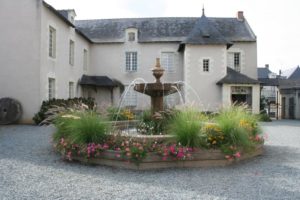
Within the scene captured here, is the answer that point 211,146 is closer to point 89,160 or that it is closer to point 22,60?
point 89,160

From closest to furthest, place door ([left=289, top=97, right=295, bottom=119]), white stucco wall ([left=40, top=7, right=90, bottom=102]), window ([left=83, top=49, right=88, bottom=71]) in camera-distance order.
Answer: white stucco wall ([left=40, top=7, right=90, bottom=102]), window ([left=83, top=49, right=88, bottom=71]), door ([left=289, top=97, right=295, bottom=119])

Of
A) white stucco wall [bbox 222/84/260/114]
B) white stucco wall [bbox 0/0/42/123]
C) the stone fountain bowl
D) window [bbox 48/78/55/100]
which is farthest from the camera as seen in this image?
white stucco wall [bbox 222/84/260/114]

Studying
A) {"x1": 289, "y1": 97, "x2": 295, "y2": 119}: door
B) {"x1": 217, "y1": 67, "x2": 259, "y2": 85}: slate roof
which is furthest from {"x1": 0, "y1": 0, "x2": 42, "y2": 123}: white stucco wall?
{"x1": 289, "y1": 97, "x2": 295, "y2": 119}: door

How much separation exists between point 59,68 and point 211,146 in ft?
38.9

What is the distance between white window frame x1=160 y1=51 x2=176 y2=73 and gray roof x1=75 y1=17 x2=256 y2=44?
0.98 meters

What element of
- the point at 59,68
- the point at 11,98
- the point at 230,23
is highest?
the point at 230,23

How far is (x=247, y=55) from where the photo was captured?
23.2 metres

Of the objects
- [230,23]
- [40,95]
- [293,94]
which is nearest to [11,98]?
[40,95]

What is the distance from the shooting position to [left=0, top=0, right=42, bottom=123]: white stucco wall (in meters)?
13.8

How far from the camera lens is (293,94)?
26.2 meters

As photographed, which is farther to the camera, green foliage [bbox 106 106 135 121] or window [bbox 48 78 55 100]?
window [bbox 48 78 55 100]

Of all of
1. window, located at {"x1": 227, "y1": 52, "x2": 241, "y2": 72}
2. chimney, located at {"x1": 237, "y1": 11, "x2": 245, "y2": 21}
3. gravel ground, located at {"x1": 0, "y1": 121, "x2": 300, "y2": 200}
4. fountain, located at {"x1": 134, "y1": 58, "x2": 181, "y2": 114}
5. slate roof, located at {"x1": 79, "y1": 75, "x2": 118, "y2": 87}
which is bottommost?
gravel ground, located at {"x1": 0, "y1": 121, "x2": 300, "y2": 200}

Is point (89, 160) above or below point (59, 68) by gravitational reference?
below

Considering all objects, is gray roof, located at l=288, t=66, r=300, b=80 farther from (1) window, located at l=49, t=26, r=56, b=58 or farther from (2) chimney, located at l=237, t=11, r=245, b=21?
(1) window, located at l=49, t=26, r=56, b=58
